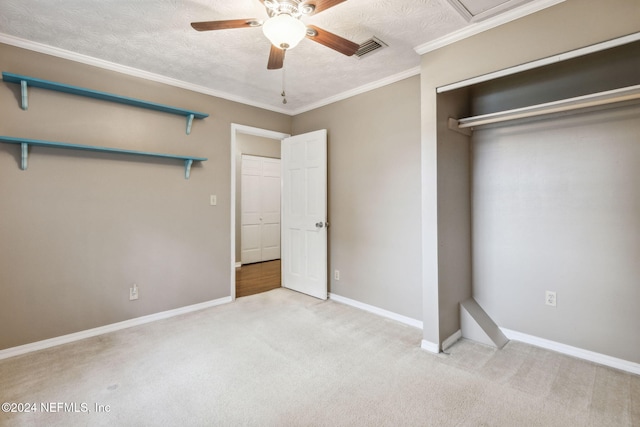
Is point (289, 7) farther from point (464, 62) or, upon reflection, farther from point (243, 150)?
point (243, 150)

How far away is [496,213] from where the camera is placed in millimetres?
2705

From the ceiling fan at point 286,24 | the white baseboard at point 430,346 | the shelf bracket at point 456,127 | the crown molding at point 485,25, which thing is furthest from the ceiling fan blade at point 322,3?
the white baseboard at point 430,346

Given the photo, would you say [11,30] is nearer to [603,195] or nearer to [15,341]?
[15,341]

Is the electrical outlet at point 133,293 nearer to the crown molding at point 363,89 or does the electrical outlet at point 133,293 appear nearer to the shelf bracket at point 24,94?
the shelf bracket at point 24,94

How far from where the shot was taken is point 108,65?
108 inches

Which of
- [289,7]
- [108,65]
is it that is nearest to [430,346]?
[289,7]

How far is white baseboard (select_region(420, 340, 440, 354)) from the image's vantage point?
238cm

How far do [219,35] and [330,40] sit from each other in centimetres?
102

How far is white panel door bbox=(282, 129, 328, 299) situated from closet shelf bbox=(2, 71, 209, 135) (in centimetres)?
125

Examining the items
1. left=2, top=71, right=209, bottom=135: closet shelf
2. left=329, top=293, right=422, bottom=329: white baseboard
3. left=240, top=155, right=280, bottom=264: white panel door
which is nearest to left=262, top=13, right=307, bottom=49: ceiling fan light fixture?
left=2, top=71, right=209, bottom=135: closet shelf

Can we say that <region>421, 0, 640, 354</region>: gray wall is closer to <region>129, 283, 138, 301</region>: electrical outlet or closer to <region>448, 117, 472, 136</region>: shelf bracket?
<region>448, 117, 472, 136</region>: shelf bracket

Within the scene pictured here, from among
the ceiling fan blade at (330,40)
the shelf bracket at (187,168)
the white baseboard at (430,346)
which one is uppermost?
the ceiling fan blade at (330,40)

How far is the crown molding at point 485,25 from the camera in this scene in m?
1.88

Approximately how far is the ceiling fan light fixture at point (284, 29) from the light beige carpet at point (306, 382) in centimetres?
209
